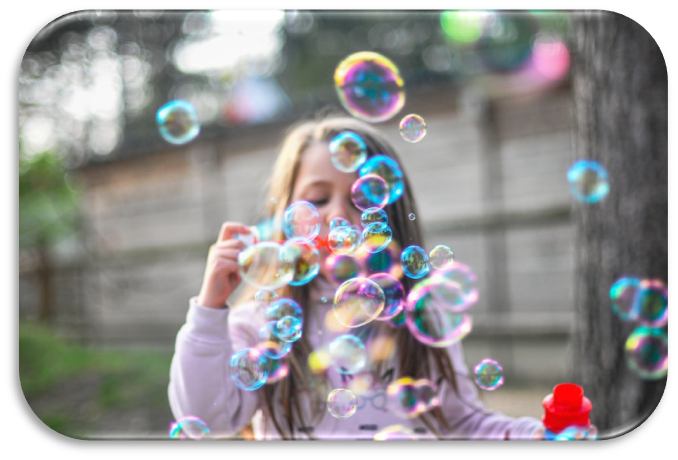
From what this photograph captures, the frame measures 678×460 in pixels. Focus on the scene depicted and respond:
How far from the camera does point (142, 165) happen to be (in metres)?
4.18

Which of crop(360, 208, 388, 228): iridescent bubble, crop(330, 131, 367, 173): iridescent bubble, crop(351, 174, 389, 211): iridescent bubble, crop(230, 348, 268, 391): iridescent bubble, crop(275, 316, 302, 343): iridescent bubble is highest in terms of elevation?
crop(330, 131, 367, 173): iridescent bubble

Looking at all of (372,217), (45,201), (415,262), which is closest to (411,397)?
(415,262)

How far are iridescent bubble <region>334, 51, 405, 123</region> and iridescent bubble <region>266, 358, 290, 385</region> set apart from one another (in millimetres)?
606

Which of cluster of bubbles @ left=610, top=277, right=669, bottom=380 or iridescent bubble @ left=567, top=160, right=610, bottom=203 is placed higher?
iridescent bubble @ left=567, top=160, right=610, bottom=203

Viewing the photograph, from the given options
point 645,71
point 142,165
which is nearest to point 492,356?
point 645,71

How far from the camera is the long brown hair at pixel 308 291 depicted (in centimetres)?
126

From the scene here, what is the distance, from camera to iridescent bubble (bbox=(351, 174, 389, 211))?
126cm

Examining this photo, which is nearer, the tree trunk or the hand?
the hand

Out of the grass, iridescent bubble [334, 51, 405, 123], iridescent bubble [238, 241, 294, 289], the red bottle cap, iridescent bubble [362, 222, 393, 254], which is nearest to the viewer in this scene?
the red bottle cap

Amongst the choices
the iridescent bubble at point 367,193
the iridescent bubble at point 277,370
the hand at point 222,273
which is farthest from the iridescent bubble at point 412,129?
the iridescent bubble at point 277,370

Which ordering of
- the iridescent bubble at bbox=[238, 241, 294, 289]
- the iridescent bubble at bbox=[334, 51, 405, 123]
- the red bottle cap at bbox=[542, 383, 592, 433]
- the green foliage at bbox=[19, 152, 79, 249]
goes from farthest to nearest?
Result: the green foliage at bbox=[19, 152, 79, 249]
the iridescent bubble at bbox=[334, 51, 405, 123]
the iridescent bubble at bbox=[238, 241, 294, 289]
the red bottle cap at bbox=[542, 383, 592, 433]

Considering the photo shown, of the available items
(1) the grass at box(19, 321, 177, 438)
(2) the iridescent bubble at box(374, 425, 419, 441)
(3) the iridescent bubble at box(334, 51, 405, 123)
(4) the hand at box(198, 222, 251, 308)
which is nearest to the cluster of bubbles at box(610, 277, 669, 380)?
(2) the iridescent bubble at box(374, 425, 419, 441)

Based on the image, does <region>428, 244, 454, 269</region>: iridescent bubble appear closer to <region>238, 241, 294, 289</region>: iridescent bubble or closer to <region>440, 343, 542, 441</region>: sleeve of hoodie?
<region>440, 343, 542, 441</region>: sleeve of hoodie

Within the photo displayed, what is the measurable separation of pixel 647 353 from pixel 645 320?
0.11 m
